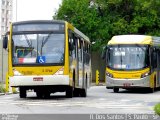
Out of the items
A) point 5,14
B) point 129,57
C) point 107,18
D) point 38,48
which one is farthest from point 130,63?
point 5,14

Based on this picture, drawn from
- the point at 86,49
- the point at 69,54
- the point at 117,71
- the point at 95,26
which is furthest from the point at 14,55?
the point at 95,26

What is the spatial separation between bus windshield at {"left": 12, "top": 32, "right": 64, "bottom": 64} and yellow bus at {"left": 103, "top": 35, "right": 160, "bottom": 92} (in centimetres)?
1110

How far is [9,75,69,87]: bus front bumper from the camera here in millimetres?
24703

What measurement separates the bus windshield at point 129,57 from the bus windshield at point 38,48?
11.2m

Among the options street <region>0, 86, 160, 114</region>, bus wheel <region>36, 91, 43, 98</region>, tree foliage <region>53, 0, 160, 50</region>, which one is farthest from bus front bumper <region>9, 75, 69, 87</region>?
tree foliage <region>53, 0, 160, 50</region>

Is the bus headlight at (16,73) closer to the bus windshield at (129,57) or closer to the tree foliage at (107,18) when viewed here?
the bus windshield at (129,57)

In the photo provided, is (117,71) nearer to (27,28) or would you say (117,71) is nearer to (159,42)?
(159,42)

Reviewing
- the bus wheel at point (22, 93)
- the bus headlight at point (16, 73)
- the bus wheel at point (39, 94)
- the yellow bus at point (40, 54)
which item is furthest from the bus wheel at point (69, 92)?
the bus headlight at point (16, 73)

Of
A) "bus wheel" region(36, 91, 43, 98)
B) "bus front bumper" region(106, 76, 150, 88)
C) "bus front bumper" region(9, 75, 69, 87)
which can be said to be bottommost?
"bus front bumper" region(106, 76, 150, 88)

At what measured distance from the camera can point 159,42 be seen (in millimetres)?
38781

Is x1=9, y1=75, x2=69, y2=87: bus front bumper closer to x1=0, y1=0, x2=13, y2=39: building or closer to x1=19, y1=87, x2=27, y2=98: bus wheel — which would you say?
x1=19, y1=87, x2=27, y2=98: bus wheel

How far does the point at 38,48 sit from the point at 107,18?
123ft

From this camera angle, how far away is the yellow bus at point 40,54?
81.2 ft

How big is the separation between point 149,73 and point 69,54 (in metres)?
11.5
